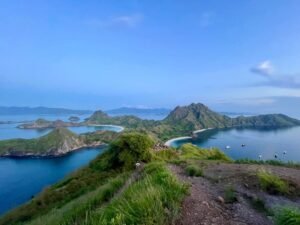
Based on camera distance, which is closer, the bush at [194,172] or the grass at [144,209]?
the grass at [144,209]

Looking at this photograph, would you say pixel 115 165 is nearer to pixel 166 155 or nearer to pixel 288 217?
pixel 166 155

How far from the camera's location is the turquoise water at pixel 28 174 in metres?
70.7

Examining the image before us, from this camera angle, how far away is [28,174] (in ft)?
305

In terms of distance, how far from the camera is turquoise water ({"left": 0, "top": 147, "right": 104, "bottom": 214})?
70688 mm

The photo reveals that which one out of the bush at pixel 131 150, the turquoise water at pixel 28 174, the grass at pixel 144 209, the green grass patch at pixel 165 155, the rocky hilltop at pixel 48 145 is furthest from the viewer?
the rocky hilltop at pixel 48 145

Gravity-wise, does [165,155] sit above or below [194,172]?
below

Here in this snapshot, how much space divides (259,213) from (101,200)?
159 inches

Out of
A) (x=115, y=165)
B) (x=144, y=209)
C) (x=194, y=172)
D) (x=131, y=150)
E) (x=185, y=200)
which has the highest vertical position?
(x=144, y=209)

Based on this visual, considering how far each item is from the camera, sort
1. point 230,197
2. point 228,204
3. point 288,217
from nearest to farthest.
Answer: point 288,217 < point 228,204 < point 230,197

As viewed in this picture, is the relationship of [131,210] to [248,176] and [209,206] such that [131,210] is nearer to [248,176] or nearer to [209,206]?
[209,206]

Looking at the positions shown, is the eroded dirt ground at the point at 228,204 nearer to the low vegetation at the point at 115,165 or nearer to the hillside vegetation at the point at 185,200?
the hillside vegetation at the point at 185,200

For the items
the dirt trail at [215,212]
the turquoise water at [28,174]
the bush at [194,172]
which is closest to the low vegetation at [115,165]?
the bush at [194,172]

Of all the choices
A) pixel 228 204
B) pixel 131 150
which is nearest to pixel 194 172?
pixel 228 204

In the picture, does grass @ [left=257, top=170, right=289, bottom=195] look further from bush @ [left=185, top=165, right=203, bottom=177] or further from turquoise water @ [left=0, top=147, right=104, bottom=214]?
turquoise water @ [left=0, top=147, right=104, bottom=214]
